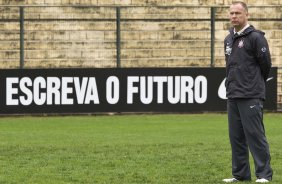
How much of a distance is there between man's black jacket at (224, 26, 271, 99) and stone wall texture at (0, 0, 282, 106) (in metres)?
14.5

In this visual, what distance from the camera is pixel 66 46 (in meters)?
24.1

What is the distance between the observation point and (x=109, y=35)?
2433 centimetres

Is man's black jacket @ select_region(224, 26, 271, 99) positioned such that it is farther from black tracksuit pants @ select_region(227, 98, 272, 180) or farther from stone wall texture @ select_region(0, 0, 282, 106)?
stone wall texture @ select_region(0, 0, 282, 106)

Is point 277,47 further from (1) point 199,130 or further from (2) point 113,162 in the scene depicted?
(2) point 113,162

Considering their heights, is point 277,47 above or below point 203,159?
above

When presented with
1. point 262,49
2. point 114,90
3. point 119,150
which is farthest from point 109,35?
point 262,49

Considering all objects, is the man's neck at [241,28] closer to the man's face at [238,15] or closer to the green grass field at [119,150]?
the man's face at [238,15]

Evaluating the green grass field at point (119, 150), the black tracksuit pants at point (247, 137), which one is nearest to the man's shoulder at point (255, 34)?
the black tracksuit pants at point (247, 137)

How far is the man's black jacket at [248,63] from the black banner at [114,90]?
1220 centimetres

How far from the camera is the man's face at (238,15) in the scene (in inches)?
348

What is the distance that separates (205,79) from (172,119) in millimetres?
1925

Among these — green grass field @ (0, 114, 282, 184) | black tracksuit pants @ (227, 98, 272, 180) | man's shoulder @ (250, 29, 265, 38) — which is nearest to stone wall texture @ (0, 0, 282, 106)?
green grass field @ (0, 114, 282, 184)

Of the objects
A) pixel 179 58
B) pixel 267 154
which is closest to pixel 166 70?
pixel 179 58

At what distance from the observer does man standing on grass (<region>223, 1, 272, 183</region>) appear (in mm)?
9000
